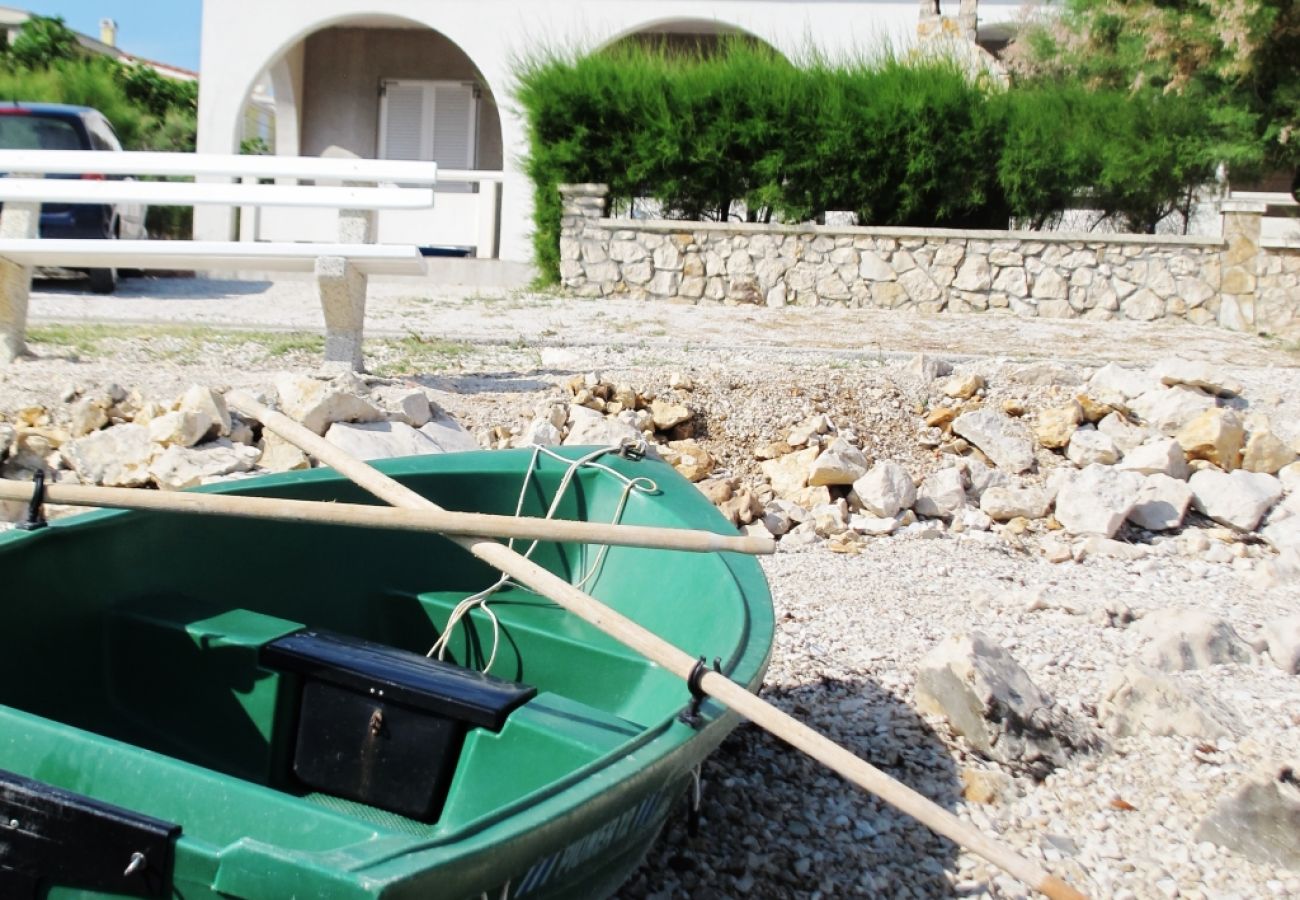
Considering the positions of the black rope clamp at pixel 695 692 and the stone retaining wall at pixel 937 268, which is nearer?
the black rope clamp at pixel 695 692

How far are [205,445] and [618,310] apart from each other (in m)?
6.04

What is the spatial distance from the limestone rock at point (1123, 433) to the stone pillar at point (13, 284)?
18.2 ft

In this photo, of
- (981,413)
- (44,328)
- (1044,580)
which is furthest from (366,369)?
(1044,580)

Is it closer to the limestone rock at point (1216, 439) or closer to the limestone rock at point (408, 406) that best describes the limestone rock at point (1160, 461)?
the limestone rock at point (1216, 439)

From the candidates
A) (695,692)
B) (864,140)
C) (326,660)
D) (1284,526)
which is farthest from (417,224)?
(695,692)

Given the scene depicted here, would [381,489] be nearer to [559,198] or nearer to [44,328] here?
[44,328]

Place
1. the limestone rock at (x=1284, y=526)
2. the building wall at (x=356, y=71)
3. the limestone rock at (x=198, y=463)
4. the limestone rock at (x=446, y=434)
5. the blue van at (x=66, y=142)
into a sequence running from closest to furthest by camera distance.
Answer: the limestone rock at (x=198, y=463) → the limestone rock at (x=1284, y=526) → the limestone rock at (x=446, y=434) → the blue van at (x=66, y=142) → the building wall at (x=356, y=71)

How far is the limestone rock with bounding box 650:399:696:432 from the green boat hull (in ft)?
7.54

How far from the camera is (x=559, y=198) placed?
41.3 ft

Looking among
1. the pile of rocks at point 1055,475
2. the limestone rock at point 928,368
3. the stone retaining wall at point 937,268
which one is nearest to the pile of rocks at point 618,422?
the pile of rocks at point 1055,475

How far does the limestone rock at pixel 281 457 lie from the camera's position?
546cm

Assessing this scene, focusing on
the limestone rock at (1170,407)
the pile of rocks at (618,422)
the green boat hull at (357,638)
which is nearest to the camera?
the green boat hull at (357,638)

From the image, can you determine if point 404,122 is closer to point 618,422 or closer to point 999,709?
point 618,422

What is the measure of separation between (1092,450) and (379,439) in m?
3.46
